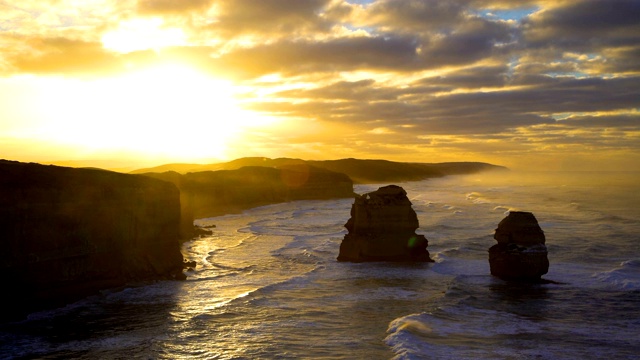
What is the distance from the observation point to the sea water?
15.4 metres

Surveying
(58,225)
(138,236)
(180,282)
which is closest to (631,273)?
(180,282)

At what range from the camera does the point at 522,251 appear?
24.3m

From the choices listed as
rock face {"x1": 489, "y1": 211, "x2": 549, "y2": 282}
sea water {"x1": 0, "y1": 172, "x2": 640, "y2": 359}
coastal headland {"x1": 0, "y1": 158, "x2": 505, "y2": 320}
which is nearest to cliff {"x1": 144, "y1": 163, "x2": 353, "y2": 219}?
coastal headland {"x1": 0, "y1": 158, "x2": 505, "y2": 320}

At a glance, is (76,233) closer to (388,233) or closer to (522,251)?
(388,233)

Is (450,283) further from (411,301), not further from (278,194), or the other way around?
(278,194)

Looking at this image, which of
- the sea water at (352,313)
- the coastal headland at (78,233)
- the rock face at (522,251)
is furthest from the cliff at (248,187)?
the rock face at (522,251)

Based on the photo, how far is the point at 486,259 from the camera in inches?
1211

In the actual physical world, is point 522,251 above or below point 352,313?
above

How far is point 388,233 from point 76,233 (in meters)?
14.9

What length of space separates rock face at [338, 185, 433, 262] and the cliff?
1911 cm

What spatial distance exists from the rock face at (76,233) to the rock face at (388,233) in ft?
29.8

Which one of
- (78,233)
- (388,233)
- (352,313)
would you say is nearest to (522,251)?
(388,233)

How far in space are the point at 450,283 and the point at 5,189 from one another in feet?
56.0

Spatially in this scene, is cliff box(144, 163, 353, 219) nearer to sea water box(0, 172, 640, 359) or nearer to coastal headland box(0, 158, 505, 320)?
coastal headland box(0, 158, 505, 320)
